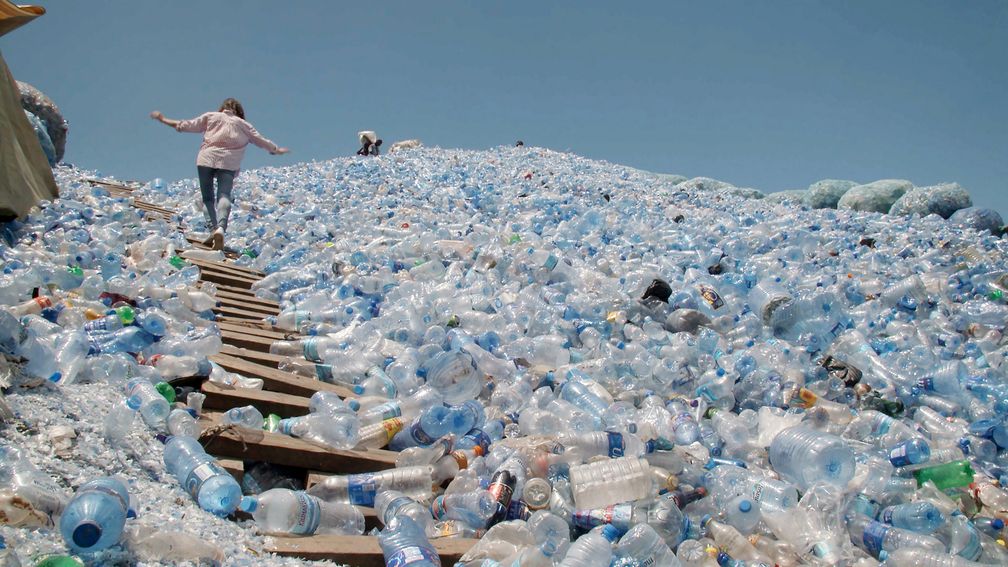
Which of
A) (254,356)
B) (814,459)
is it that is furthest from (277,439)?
(814,459)

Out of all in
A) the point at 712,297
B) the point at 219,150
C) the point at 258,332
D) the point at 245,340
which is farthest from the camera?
the point at 219,150

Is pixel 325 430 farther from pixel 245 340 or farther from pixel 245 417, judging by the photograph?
pixel 245 340

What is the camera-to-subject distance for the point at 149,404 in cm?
229

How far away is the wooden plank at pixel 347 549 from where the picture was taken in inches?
72.9

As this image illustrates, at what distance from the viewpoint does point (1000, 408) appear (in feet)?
10.8

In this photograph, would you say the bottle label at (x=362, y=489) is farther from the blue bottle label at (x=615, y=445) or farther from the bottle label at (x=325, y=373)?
the bottle label at (x=325, y=373)

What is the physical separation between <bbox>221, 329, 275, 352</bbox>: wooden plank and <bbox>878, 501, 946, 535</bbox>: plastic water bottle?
3221 millimetres

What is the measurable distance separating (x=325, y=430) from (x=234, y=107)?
5.03 metres

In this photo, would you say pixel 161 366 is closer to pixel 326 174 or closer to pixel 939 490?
pixel 939 490

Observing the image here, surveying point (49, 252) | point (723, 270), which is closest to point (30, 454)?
point (49, 252)

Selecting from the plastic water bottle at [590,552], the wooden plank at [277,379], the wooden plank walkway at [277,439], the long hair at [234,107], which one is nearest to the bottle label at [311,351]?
the wooden plank walkway at [277,439]

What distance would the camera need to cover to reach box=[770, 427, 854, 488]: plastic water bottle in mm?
2576

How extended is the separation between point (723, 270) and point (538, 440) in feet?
12.0

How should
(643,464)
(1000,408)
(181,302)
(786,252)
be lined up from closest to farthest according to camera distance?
(643,464)
(1000,408)
(181,302)
(786,252)
